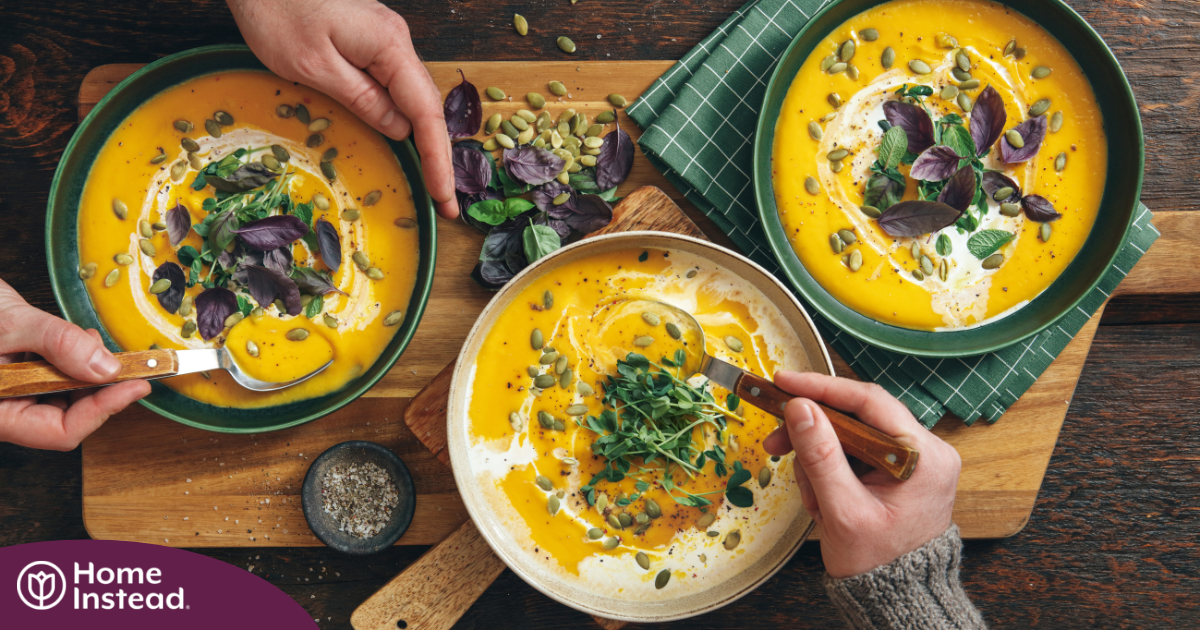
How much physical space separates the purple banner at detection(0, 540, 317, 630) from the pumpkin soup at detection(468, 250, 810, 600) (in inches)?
35.8

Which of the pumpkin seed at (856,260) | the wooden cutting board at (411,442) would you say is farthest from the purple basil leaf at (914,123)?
the wooden cutting board at (411,442)

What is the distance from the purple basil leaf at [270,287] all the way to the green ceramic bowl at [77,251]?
0.27 metres

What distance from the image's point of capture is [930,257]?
174 cm

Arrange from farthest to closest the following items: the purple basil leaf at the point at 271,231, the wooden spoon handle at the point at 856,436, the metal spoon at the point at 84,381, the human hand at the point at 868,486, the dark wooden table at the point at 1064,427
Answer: the dark wooden table at the point at 1064,427 → the purple basil leaf at the point at 271,231 → the metal spoon at the point at 84,381 → the human hand at the point at 868,486 → the wooden spoon handle at the point at 856,436

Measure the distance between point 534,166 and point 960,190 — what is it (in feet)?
3.71

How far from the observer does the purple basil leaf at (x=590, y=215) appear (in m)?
1.70

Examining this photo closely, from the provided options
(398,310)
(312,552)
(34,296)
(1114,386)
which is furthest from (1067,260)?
(34,296)

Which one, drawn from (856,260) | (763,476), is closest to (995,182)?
(856,260)

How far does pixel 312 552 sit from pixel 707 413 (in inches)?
Result: 52.7

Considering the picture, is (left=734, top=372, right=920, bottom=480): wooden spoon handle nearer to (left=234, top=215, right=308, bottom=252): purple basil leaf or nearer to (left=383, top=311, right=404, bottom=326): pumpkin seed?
(left=383, top=311, right=404, bottom=326): pumpkin seed

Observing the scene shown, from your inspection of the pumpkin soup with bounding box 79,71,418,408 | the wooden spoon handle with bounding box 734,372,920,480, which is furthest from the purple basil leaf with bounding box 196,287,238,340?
the wooden spoon handle with bounding box 734,372,920,480

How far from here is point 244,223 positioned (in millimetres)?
1673

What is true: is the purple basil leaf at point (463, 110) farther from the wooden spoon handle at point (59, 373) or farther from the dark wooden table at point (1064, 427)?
the wooden spoon handle at point (59, 373)

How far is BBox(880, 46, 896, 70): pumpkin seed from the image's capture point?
174 cm
